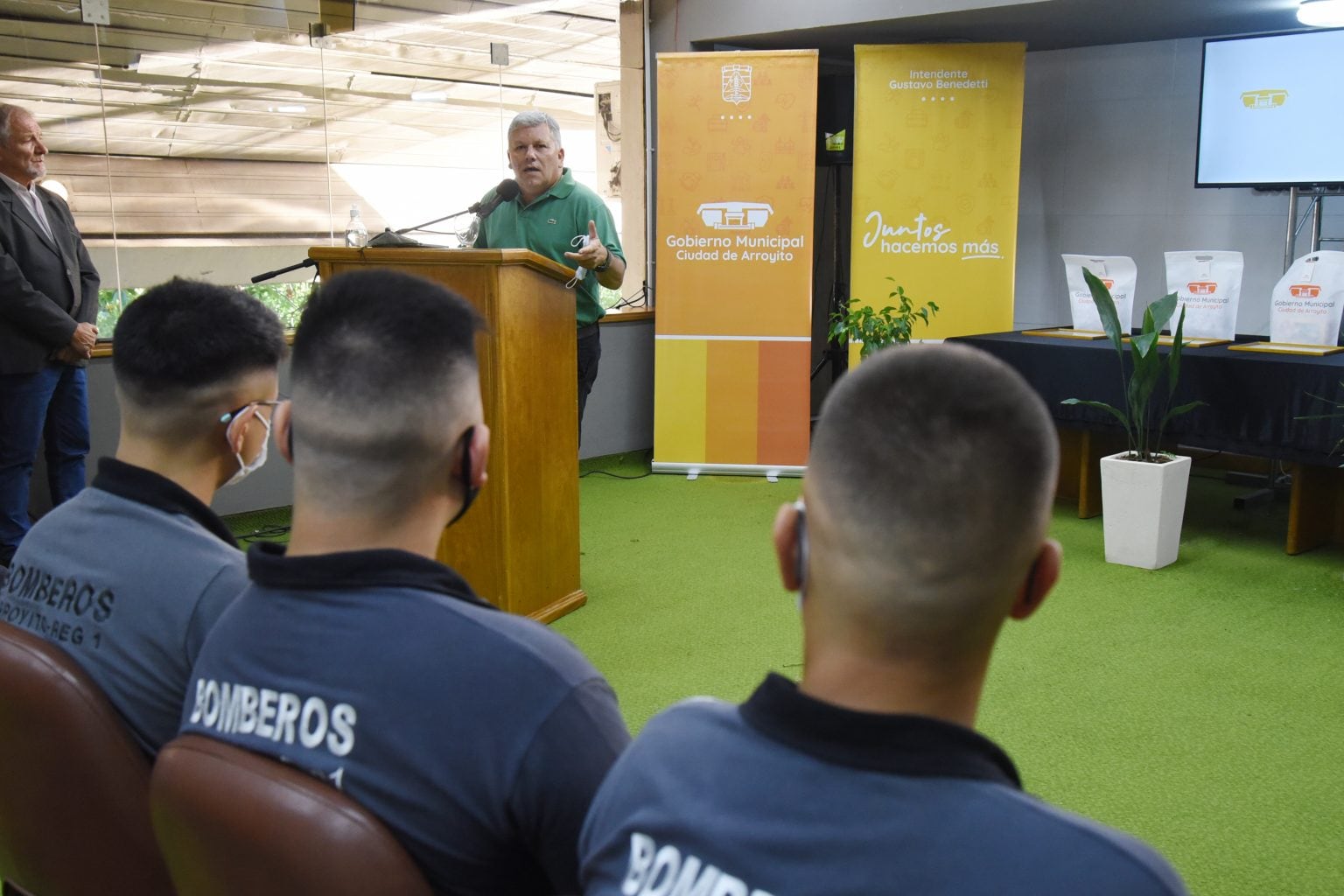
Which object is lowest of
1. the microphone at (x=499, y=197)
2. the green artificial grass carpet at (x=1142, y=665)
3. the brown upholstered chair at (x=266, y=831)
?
the green artificial grass carpet at (x=1142, y=665)

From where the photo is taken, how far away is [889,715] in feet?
2.52

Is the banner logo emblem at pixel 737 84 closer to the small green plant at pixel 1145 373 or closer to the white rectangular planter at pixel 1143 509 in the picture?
the small green plant at pixel 1145 373

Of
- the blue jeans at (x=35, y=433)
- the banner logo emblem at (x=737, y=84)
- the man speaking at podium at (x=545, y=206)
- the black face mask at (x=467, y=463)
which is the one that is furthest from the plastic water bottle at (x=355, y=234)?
the black face mask at (x=467, y=463)

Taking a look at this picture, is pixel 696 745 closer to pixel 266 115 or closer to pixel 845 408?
pixel 845 408

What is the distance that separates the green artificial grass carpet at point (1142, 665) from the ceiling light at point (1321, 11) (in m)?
2.04

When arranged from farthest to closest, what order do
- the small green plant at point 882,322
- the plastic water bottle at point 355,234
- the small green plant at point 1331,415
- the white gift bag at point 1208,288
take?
the small green plant at point 882,322, the white gift bag at point 1208,288, the small green plant at point 1331,415, the plastic water bottle at point 355,234

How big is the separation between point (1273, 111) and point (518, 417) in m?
3.93

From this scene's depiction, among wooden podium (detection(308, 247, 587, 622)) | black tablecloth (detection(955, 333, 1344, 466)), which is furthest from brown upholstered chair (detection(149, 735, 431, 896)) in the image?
black tablecloth (detection(955, 333, 1344, 466))

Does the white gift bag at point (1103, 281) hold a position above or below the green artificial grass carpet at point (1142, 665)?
above

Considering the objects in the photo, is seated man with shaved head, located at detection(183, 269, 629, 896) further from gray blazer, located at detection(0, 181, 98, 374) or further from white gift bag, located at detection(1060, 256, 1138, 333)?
white gift bag, located at detection(1060, 256, 1138, 333)

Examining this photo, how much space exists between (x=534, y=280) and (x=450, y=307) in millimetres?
2097

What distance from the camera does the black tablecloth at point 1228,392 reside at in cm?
417

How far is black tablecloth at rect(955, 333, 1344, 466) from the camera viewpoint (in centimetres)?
417

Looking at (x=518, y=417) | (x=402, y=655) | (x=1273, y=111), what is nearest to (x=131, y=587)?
(x=402, y=655)
